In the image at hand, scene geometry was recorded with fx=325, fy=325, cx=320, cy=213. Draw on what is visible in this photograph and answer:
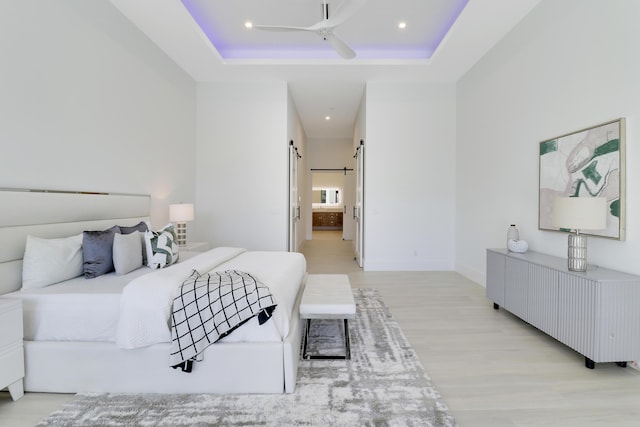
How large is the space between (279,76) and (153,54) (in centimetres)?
184

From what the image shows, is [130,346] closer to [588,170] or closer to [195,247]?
[195,247]

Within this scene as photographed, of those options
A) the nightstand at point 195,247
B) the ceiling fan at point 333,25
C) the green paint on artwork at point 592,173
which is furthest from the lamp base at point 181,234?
the green paint on artwork at point 592,173

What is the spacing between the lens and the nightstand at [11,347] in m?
1.78

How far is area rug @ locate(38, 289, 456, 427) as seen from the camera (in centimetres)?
171

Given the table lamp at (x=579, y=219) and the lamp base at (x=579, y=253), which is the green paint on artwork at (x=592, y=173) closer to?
the table lamp at (x=579, y=219)

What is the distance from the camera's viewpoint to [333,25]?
3.18m

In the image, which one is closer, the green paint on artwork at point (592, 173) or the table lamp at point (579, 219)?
the table lamp at point (579, 219)

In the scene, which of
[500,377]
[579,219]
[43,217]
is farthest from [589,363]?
[43,217]

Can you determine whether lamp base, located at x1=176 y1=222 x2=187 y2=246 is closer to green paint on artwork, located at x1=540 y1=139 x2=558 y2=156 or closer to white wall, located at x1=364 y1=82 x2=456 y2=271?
white wall, located at x1=364 y1=82 x2=456 y2=271

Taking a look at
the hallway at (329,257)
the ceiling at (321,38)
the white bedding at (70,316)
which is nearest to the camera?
the white bedding at (70,316)

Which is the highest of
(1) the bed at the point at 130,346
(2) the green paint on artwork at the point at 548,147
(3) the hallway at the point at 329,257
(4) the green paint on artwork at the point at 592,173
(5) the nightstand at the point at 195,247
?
(2) the green paint on artwork at the point at 548,147

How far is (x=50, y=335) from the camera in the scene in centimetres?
200

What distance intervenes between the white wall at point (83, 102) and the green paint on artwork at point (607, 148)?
4380mm

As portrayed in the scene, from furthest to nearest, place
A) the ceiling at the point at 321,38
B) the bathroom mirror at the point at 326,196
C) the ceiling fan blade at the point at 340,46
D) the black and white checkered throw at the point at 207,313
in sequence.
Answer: the bathroom mirror at the point at 326,196 → the ceiling at the point at 321,38 → the ceiling fan blade at the point at 340,46 → the black and white checkered throw at the point at 207,313
